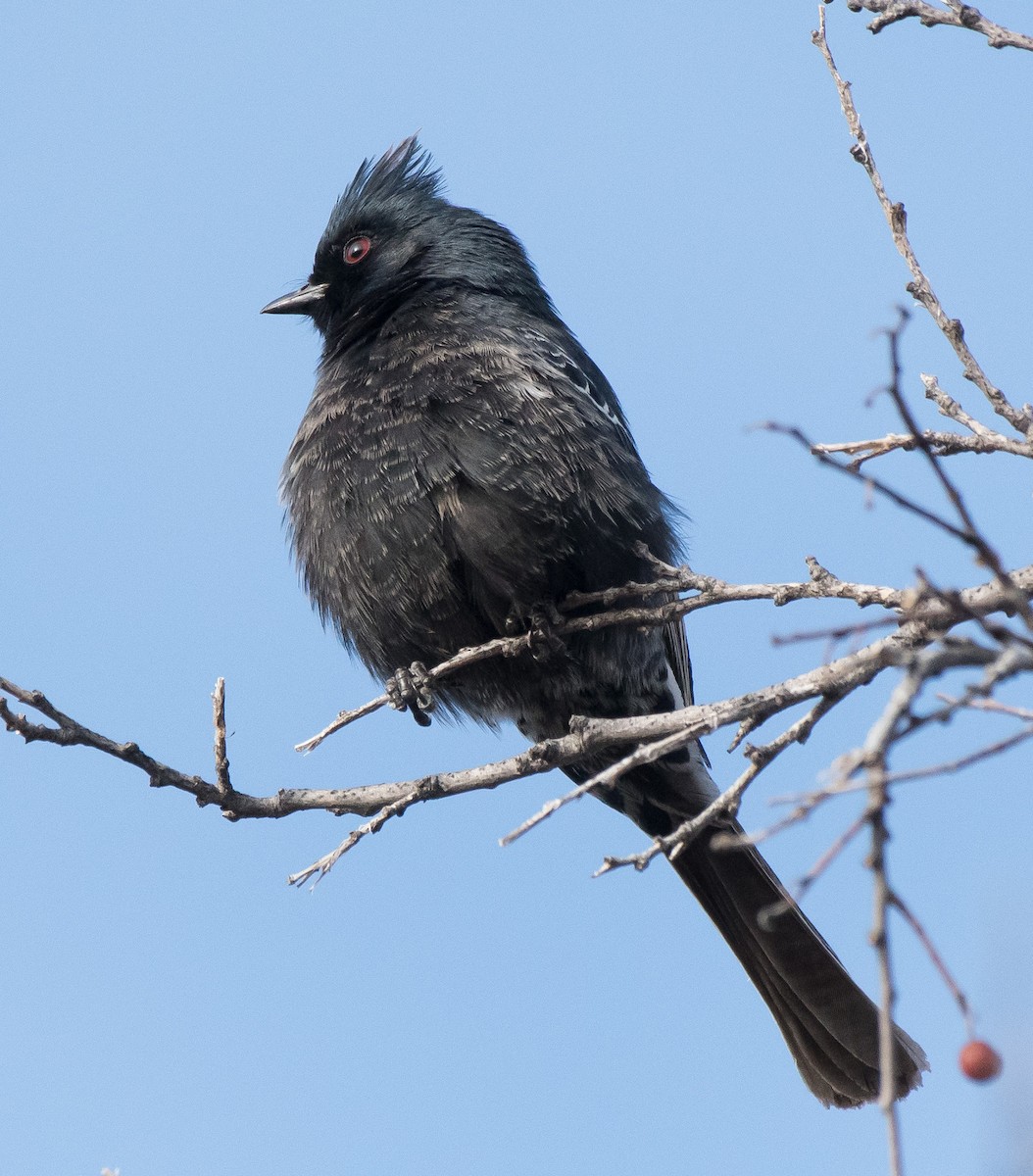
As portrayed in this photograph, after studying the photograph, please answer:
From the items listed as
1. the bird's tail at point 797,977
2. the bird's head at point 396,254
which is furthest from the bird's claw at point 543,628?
the bird's head at point 396,254

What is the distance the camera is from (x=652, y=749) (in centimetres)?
338

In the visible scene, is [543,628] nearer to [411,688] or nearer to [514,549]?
[514,549]

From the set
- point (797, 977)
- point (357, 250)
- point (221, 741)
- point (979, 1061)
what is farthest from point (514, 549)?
point (979, 1061)

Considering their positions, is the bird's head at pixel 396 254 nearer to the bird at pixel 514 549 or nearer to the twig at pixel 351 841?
the bird at pixel 514 549

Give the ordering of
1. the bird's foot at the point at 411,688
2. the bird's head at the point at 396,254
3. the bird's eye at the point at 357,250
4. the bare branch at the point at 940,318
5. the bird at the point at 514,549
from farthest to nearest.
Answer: the bird's eye at the point at 357,250 → the bird's head at the point at 396,254 → the bird's foot at the point at 411,688 → the bird at the point at 514,549 → the bare branch at the point at 940,318

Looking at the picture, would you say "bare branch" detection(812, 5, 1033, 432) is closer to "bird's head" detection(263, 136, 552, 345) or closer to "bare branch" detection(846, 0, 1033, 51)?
"bare branch" detection(846, 0, 1033, 51)

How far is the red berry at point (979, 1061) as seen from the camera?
2.33 metres

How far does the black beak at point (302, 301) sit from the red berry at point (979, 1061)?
544 cm

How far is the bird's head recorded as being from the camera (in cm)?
625

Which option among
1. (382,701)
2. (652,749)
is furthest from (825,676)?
(382,701)

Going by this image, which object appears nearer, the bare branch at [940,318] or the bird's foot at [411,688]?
the bare branch at [940,318]

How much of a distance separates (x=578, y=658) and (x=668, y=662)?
0.61 meters

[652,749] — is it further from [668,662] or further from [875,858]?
[668,662]

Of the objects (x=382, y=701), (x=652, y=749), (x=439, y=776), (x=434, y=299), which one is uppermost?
(x=434, y=299)
